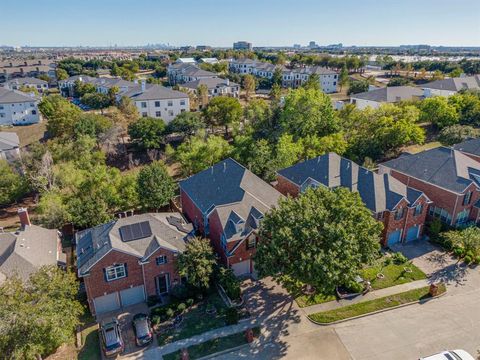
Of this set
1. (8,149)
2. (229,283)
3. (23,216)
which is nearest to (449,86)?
(229,283)

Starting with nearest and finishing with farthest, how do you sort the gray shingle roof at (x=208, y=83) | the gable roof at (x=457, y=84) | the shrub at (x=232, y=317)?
the shrub at (x=232, y=317), the gable roof at (x=457, y=84), the gray shingle roof at (x=208, y=83)

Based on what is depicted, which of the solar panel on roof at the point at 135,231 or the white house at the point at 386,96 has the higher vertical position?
the white house at the point at 386,96

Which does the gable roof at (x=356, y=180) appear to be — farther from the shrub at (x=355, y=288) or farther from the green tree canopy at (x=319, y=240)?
the green tree canopy at (x=319, y=240)

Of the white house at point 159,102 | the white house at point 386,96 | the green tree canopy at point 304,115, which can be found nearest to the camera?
the green tree canopy at point 304,115

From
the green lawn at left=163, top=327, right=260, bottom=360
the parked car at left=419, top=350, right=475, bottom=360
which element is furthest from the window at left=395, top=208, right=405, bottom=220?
the green lawn at left=163, top=327, right=260, bottom=360

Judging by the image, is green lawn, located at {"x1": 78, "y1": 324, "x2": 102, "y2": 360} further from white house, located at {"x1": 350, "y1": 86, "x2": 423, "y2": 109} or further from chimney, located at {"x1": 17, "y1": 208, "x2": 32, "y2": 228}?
white house, located at {"x1": 350, "y1": 86, "x2": 423, "y2": 109}

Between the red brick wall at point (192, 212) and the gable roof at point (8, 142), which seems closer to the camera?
the red brick wall at point (192, 212)

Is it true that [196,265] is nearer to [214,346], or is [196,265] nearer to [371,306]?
[214,346]

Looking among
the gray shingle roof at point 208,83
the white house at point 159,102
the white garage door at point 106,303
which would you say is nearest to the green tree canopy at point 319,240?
the white garage door at point 106,303
